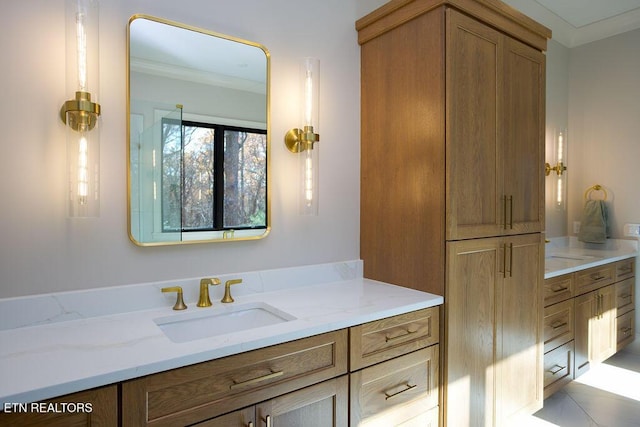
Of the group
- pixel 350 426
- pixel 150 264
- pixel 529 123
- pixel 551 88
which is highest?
pixel 551 88

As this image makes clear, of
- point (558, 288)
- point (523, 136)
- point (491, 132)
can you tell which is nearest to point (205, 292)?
point (491, 132)

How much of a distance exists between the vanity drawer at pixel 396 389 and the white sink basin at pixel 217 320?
39cm

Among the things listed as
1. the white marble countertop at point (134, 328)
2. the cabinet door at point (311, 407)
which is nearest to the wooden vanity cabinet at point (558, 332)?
the white marble countertop at point (134, 328)

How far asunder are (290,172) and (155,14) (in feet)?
2.84

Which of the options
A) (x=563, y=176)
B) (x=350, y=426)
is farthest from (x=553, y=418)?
(x=563, y=176)

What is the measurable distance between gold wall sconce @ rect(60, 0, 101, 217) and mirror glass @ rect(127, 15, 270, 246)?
136 millimetres

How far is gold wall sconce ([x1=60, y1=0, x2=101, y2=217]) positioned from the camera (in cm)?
134

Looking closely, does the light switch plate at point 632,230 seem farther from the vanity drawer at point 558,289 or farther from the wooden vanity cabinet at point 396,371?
the wooden vanity cabinet at point 396,371

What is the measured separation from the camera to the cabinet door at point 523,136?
1993 mm

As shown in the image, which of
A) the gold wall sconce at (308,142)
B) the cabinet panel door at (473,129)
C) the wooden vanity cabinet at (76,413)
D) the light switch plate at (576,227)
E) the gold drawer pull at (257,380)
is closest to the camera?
the wooden vanity cabinet at (76,413)

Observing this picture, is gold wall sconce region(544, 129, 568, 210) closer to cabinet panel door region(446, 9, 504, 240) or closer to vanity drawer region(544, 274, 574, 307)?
vanity drawer region(544, 274, 574, 307)

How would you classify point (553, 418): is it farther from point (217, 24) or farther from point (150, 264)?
point (217, 24)

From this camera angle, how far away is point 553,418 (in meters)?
2.35

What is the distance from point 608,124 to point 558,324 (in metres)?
2.14
